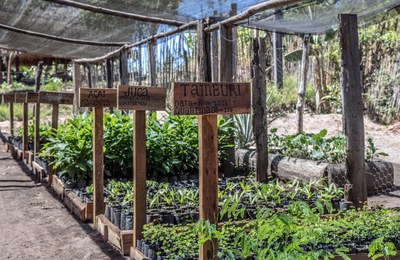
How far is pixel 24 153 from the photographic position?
8.44 metres

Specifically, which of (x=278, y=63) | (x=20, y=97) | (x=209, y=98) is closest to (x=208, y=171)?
(x=209, y=98)

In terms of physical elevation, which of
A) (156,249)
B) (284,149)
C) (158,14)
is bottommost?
(156,249)

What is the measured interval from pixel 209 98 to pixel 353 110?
233cm

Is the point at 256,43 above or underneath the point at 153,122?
above

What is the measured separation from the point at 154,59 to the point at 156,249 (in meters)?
5.23

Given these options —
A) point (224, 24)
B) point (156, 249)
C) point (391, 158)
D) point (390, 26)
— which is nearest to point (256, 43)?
point (224, 24)

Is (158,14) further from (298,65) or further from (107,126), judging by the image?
(298,65)

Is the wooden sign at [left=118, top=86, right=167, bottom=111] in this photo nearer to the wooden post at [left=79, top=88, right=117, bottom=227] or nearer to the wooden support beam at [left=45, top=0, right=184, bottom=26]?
the wooden post at [left=79, top=88, right=117, bottom=227]

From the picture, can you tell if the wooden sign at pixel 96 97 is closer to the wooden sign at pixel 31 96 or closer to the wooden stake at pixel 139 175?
the wooden stake at pixel 139 175

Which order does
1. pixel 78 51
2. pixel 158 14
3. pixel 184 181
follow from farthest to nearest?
1. pixel 78 51
2. pixel 158 14
3. pixel 184 181

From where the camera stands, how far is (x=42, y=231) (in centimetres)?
439

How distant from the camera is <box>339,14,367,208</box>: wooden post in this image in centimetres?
457

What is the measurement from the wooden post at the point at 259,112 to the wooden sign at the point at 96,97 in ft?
5.46

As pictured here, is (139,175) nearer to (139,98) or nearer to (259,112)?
(139,98)
